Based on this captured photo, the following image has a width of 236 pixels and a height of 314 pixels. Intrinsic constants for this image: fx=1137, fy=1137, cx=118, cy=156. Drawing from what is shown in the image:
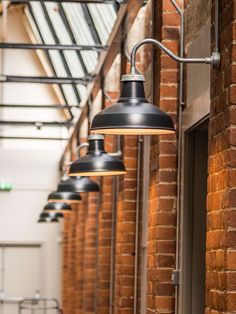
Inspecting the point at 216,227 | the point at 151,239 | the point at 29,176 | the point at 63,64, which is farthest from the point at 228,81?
the point at 29,176

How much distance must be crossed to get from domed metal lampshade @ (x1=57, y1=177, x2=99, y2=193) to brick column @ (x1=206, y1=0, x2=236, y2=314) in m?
4.41

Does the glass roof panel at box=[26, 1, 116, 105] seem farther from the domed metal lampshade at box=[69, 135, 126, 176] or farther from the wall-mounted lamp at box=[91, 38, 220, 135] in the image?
the wall-mounted lamp at box=[91, 38, 220, 135]

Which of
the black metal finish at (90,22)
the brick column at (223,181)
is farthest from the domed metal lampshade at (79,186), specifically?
the black metal finish at (90,22)

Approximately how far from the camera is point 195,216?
8258 millimetres

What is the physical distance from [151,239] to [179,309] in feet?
2.62

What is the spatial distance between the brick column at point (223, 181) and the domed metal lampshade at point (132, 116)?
1.04 feet

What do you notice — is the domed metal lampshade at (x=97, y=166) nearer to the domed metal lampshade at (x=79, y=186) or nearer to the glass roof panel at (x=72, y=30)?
the domed metal lampshade at (x=79, y=186)

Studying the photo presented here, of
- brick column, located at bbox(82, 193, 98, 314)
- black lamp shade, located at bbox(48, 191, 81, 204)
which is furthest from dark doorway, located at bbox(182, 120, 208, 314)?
brick column, located at bbox(82, 193, 98, 314)

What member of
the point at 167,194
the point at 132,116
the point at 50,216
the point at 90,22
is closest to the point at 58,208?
the point at 90,22

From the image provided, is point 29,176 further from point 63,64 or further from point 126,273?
point 126,273

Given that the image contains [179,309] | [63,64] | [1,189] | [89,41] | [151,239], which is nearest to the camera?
[179,309]

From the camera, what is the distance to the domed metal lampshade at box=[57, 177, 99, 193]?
1073 cm

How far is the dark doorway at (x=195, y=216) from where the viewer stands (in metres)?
8.21

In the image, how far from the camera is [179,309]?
324 inches
